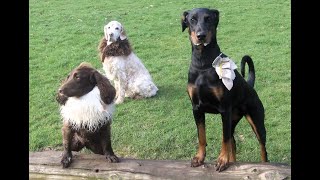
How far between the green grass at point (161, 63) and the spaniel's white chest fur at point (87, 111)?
4.97ft

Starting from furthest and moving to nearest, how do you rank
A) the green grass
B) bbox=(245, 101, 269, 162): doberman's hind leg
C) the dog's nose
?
the green grass < bbox=(245, 101, 269, 162): doberman's hind leg < the dog's nose

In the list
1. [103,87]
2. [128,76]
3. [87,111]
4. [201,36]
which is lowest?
[87,111]

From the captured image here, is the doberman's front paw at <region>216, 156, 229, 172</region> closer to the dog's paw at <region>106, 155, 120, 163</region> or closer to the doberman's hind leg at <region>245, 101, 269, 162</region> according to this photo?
the doberman's hind leg at <region>245, 101, 269, 162</region>

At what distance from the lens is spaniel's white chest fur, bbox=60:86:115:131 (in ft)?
13.0

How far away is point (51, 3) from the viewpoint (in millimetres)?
16516

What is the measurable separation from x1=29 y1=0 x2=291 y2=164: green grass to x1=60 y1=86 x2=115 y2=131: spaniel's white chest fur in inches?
59.7

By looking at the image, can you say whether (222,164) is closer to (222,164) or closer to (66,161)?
(222,164)

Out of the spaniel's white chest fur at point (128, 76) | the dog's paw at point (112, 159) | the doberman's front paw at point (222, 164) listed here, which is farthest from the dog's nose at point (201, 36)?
the spaniel's white chest fur at point (128, 76)

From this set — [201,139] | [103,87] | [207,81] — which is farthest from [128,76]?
[207,81]

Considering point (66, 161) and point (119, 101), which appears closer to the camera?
point (66, 161)

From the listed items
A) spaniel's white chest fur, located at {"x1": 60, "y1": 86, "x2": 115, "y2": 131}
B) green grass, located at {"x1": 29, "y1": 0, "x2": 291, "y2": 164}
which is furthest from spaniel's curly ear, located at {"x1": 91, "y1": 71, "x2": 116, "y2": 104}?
green grass, located at {"x1": 29, "y1": 0, "x2": 291, "y2": 164}

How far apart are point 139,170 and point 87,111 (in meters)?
0.71

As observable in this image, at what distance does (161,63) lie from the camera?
357 inches

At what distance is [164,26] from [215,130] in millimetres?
6794
